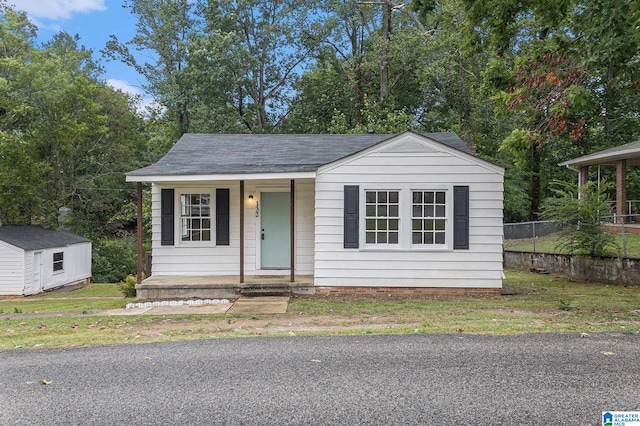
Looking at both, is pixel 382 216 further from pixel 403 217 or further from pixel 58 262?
pixel 58 262

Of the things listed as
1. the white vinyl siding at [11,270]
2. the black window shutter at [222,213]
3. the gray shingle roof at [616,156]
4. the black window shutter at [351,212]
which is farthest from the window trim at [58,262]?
the gray shingle roof at [616,156]

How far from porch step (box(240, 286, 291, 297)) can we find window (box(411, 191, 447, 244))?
9.40 feet

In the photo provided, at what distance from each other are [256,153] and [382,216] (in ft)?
12.9

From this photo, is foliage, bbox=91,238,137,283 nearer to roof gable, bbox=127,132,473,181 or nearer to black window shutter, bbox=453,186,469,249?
roof gable, bbox=127,132,473,181

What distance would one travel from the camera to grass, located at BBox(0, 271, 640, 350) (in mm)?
5832

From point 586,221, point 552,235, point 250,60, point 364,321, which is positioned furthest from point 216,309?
point 250,60

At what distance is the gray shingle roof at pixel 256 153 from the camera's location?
9.50 metres

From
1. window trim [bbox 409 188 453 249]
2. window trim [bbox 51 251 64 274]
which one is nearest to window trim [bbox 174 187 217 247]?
window trim [bbox 409 188 453 249]

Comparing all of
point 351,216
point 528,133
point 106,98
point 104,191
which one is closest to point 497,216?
point 528,133

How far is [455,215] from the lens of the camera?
905cm

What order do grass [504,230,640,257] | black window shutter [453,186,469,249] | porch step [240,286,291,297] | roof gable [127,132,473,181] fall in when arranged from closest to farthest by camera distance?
black window shutter [453,186,469,249] < porch step [240,286,291,297] < roof gable [127,132,473,181] < grass [504,230,640,257]

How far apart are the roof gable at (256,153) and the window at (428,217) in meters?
1.18

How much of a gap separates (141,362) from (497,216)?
286 inches

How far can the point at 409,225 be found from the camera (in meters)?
9.20
